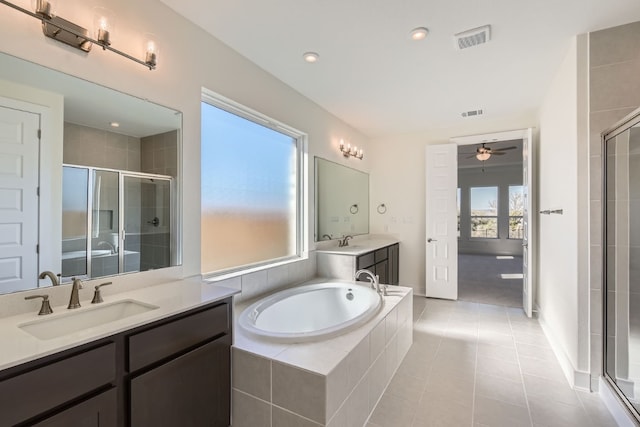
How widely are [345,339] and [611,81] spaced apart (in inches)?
95.8

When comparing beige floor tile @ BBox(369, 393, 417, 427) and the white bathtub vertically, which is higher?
the white bathtub

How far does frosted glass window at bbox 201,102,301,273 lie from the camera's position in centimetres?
228

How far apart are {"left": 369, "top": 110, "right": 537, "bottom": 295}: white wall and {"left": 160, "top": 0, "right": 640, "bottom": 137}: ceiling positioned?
1179mm

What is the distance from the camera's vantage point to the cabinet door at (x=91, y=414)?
0.95m

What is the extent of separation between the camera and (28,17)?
1.25 m

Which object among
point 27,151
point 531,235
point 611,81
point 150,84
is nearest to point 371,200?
point 531,235

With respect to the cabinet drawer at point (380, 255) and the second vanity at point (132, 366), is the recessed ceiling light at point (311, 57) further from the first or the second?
the cabinet drawer at point (380, 255)

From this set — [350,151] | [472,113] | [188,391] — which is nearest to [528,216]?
[472,113]

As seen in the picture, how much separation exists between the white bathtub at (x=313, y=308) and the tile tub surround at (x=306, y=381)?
0.28 meters

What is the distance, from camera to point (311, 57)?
2348mm

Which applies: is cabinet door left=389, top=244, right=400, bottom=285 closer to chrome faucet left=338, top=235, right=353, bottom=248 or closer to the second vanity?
chrome faucet left=338, top=235, right=353, bottom=248

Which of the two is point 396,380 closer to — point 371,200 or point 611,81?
point 611,81

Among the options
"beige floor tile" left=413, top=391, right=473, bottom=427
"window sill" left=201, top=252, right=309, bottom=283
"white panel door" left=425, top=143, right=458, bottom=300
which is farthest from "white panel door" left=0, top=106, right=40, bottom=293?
"white panel door" left=425, top=143, right=458, bottom=300

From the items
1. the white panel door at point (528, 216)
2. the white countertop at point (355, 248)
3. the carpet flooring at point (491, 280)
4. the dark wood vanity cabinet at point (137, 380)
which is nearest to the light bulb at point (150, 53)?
the dark wood vanity cabinet at point (137, 380)
